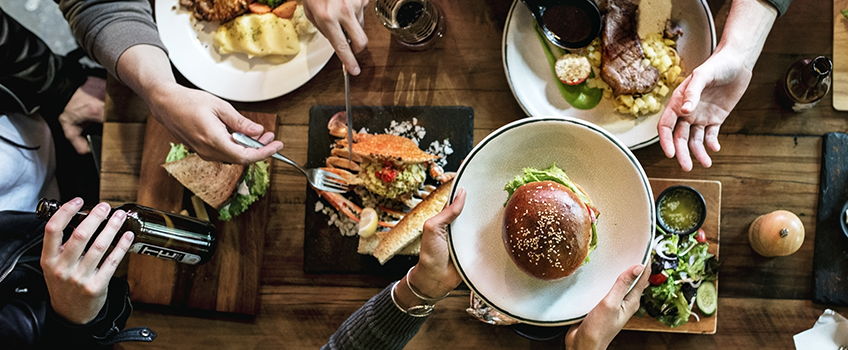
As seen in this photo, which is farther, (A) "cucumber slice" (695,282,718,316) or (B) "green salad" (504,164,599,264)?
(A) "cucumber slice" (695,282,718,316)

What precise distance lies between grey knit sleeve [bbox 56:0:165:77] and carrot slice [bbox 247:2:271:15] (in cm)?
36

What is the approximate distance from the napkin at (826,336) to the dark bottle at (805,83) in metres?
0.74

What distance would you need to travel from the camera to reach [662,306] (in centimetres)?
195

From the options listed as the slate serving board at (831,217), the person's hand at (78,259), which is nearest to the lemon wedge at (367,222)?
the person's hand at (78,259)

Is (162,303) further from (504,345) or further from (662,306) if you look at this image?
(662,306)

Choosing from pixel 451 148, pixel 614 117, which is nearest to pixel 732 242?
pixel 614 117

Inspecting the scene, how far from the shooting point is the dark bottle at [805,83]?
6.23 ft

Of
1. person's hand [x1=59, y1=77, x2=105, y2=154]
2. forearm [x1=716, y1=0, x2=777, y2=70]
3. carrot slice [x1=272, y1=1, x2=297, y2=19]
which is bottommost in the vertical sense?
person's hand [x1=59, y1=77, x2=105, y2=154]

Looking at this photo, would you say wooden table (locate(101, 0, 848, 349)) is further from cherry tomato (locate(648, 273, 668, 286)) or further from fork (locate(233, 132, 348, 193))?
cherry tomato (locate(648, 273, 668, 286))

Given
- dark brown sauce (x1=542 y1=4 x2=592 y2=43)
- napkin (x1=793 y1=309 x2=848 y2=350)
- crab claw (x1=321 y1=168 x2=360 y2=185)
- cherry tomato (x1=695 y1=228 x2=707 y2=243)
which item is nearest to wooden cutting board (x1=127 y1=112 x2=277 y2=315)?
crab claw (x1=321 y1=168 x2=360 y2=185)

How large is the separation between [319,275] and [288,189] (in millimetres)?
348

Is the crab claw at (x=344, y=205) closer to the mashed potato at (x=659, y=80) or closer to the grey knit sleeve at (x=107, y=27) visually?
the grey knit sleeve at (x=107, y=27)

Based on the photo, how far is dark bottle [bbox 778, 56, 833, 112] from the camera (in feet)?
6.23

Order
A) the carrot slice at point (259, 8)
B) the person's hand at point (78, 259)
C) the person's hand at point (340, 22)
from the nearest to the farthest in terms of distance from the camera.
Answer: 1. the person's hand at point (78, 259)
2. the person's hand at point (340, 22)
3. the carrot slice at point (259, 8)
